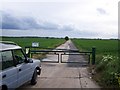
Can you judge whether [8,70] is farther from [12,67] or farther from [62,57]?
[62,57]

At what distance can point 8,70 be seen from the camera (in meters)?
6.86

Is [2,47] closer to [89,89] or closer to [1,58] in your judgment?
[1,58]

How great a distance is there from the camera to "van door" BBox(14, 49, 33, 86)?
7843 millimetres

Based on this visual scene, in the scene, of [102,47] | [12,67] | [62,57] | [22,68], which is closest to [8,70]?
[12,67]

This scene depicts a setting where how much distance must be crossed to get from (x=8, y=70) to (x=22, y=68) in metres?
1.20

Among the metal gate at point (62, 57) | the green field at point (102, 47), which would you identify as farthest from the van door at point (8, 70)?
the green field at point (102, 47)

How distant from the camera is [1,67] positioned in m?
6.67

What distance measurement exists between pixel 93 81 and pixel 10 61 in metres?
4.59

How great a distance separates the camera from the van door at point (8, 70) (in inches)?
263

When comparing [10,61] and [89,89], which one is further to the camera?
[89,89]

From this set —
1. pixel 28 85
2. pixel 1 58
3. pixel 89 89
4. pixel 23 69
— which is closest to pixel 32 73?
pixel 28 85

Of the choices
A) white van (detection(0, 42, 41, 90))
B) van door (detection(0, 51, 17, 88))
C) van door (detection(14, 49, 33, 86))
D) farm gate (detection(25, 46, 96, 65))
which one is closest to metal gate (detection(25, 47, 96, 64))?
farm gate (detection(25, 46, 96, 65))

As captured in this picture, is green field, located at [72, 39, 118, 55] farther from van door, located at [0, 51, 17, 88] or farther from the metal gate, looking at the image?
van door, located at [0, 51, 17, 88]

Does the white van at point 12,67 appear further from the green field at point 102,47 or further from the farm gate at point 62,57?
the green field at point 102,47
